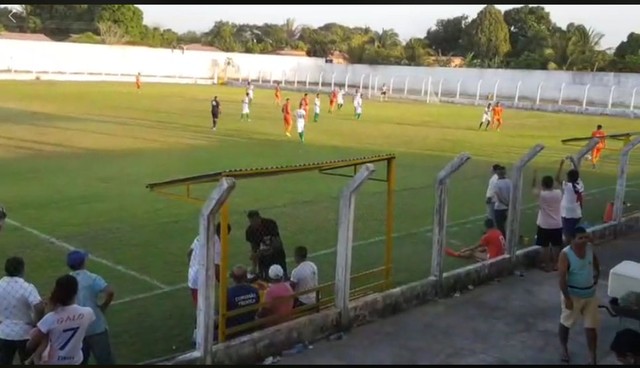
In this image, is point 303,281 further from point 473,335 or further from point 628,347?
point 628,347

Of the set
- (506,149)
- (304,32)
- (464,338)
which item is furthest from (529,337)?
(304,32)

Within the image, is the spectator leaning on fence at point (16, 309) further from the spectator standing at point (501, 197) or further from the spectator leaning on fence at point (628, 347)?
the spectator standing at point (501, 197)

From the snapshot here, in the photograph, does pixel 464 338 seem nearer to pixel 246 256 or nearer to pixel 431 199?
pixel 246 256

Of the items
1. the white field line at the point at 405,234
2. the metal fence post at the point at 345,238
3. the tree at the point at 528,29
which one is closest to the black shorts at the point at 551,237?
the white field line at the point at 405,234

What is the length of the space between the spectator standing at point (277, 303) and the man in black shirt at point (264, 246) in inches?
46.6

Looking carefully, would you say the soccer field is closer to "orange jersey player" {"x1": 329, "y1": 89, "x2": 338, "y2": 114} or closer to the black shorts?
the black shorts

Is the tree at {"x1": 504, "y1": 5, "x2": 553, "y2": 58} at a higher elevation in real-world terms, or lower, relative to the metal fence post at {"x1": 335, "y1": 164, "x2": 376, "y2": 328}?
higher

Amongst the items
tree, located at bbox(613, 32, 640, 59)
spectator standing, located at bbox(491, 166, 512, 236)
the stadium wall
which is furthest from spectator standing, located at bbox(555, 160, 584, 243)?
tree, located at bbox(613, 32, 640, 59)

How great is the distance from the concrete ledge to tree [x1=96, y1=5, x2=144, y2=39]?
258 feet

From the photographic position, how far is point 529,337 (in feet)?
28.6

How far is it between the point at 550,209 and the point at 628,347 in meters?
5.71

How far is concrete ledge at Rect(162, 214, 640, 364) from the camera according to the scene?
24.9 ft

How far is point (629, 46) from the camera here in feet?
221

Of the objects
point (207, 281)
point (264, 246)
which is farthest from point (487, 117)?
point (207, 281)
